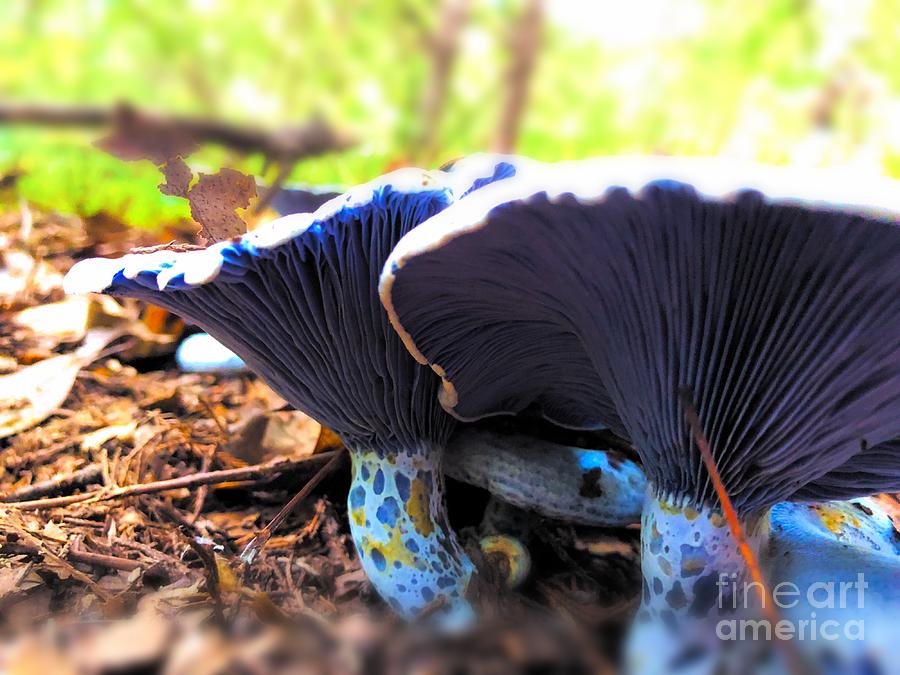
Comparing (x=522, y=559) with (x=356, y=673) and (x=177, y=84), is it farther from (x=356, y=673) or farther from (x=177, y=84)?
(x=177, y=84)

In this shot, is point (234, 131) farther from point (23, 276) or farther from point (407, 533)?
point (407, 533)

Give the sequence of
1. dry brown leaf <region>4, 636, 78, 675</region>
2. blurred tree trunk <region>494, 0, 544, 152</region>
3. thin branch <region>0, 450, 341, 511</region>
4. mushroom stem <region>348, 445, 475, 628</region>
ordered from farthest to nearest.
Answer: blurred tree trunk <region>494, 0, 544, 152</region> → thin branch <region>0, 450, 341, 511</region> → mushroom stem <region>348, 445, 475, 628</region> → dry brown leaf <region>4, 636, 78, 675</region>

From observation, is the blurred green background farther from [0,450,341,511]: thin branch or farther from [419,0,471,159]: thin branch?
[0,450,341,511]: thin branch

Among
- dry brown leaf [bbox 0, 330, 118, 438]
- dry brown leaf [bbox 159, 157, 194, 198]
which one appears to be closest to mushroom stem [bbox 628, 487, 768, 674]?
dry brown leaf [bbox 159, 157, 194, 198]

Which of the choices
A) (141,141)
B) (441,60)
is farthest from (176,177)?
(441,60)

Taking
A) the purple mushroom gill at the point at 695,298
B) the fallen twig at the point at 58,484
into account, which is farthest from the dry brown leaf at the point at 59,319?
the purple mushroom gill at the point at 695,298

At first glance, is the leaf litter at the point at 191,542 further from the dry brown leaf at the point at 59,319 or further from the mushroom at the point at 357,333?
the mushroom at the point at 357,333

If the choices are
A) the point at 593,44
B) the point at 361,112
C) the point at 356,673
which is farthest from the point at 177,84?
the point at 356,673
